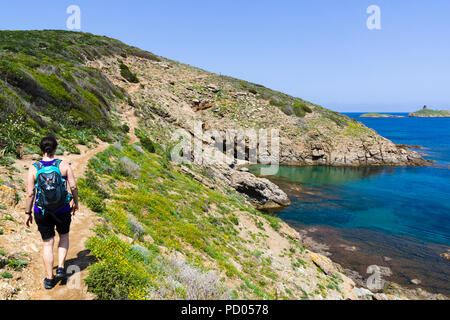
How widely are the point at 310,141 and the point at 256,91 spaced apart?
2895cm

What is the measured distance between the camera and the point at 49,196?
5422mm

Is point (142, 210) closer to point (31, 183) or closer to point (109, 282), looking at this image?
point (109, 282)

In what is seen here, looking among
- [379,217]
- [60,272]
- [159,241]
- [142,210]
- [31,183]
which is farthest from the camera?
[379,217]

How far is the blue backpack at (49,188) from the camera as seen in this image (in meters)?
5.42

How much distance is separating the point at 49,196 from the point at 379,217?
4212 centimetres

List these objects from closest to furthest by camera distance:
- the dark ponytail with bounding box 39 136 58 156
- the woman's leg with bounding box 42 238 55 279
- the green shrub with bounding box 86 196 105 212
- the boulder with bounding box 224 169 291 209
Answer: the dark ponytail with bounding box 39 136 58 156 < the woman's leg with bounding box 42 238 55 279 < the green shrub with bounding box 86 196 105 212 < the boulder with bounding box 224 169 291 209

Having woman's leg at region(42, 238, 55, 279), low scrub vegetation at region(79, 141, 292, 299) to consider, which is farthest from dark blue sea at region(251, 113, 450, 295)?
woman's leg at region(42, 238, 55, 279)

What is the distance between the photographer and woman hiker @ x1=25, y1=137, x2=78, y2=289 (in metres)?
5.44

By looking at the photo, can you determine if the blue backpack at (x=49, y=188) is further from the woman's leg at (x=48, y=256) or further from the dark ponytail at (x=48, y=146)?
the woman's leg at (x=48, y=256)

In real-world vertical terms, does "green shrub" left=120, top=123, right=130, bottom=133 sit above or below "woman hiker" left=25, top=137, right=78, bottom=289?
above

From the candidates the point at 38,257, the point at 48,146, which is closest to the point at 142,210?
the point at 38,257

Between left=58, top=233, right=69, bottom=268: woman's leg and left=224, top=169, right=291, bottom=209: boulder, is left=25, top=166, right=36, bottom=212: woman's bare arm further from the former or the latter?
left=224, top=169, right=291, bottom=209: boulder

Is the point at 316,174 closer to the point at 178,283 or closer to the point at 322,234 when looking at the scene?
the point at 322,234

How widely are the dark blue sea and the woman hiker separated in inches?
1029
